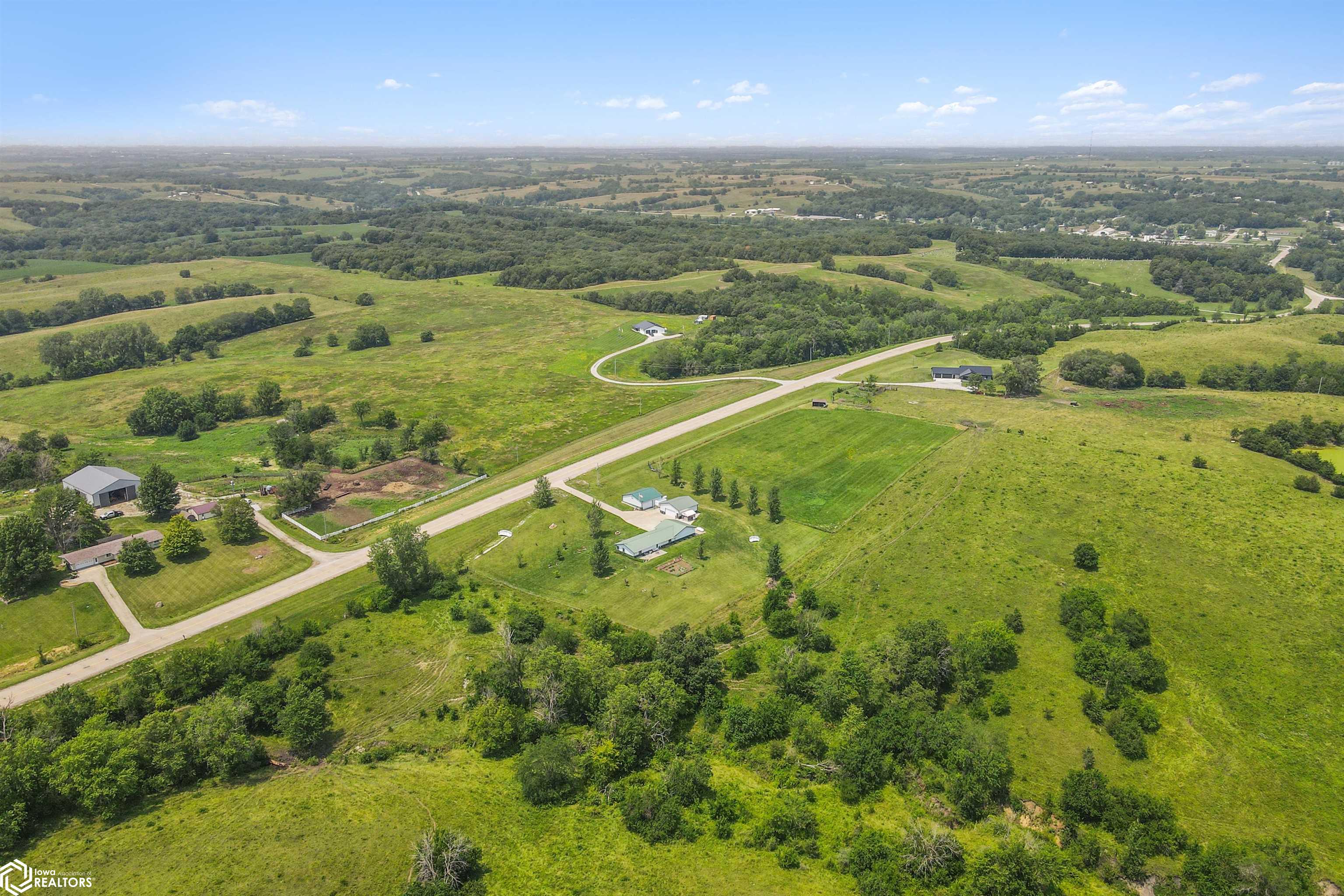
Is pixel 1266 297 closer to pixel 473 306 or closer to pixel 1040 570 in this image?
pixel 1040 570

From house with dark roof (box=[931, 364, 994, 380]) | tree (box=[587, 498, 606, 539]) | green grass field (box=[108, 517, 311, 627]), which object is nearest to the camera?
green grass field (box=[108, 517, 311, 627])

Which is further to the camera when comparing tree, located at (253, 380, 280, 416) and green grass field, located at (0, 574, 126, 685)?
tree, located at (253, 380, 280, 416)

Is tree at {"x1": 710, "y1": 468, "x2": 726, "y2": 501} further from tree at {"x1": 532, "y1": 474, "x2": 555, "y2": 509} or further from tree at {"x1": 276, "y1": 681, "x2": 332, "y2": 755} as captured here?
tree at {"x1": 276, "y1": 681, "x2": 332, "y2": 755}

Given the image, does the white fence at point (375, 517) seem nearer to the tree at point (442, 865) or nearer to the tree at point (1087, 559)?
the tree at point (442, 865)

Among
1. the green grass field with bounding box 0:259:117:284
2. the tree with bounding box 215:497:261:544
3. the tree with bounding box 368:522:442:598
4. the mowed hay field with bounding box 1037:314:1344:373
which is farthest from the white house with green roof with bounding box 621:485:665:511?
the green grass field with bounding box 0:259:117:284

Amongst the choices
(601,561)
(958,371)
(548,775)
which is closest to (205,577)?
(601,561)

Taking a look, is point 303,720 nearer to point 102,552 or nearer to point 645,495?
point 102,552
